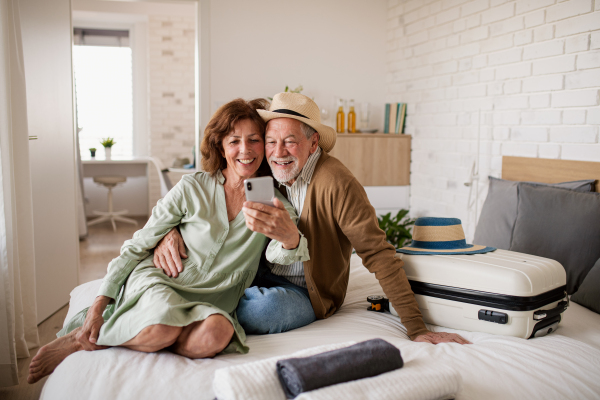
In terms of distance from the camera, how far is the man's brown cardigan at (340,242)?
189 cm

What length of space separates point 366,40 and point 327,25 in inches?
16.5

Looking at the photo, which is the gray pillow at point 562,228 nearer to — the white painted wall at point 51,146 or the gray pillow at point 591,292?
the gray pillow at point 591,292

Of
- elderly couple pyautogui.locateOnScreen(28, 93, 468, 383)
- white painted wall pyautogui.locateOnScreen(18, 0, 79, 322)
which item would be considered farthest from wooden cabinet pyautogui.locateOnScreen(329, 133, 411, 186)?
elderly couple pyautogui.locateOnScreen(28, 93, 468, 383)

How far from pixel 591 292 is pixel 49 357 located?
7.05 ft

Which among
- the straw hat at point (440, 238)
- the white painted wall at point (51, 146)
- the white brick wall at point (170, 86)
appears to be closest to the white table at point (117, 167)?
the white brick wall at point (170, 86)

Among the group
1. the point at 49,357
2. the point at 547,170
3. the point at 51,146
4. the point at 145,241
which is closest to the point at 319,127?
the point at 145,241

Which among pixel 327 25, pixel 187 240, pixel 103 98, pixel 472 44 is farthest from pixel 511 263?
pixel 103 98

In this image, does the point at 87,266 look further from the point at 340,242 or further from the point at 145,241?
the point at 340,242

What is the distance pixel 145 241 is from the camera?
1.88 meters

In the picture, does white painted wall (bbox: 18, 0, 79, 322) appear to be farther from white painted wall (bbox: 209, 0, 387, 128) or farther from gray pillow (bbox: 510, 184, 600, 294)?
gray pillow (bbox: 510, 184, 600, 294)

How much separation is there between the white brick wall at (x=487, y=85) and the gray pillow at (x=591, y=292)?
80 centimetres

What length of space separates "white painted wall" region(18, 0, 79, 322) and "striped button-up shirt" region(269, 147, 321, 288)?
186 centimetres

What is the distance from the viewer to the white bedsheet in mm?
1342

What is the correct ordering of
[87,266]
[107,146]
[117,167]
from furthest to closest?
[117,167]
[107,146]
[87,266]
